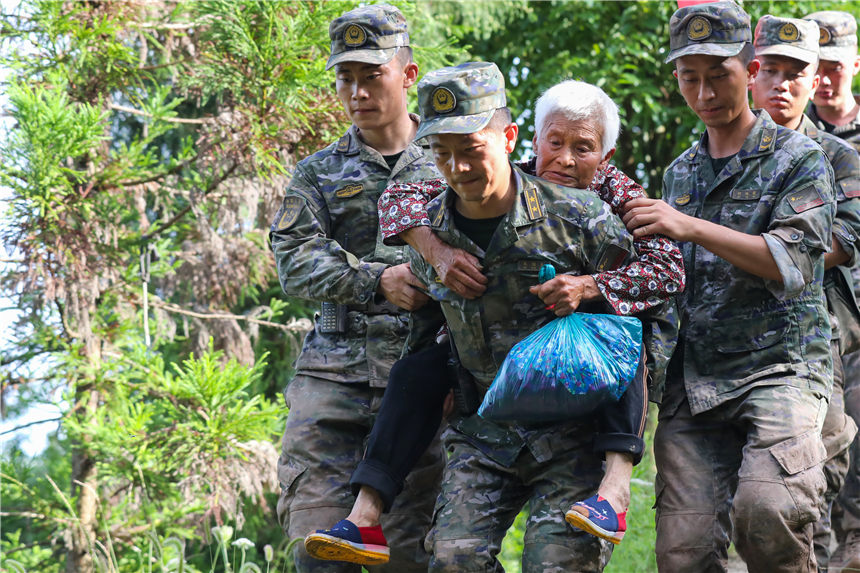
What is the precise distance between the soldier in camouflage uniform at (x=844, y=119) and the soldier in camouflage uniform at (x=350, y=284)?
7.96 feet

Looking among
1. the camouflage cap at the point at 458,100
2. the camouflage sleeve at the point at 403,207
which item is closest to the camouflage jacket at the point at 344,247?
the camouflage sleeve at the point at 403,207

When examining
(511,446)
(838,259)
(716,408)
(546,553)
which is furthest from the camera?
(838,259)

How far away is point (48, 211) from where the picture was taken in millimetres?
8484

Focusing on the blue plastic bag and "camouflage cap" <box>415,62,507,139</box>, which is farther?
"camouflage cap" <box>415,62,507,139</box>

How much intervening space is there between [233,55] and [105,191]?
1.52 meters

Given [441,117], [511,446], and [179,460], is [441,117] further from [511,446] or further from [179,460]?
[179,460]

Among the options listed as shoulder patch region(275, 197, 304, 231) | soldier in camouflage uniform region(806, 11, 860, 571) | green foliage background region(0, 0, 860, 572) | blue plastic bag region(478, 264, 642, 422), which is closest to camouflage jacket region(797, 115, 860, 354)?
soldier in camouflage uniform region(806, 11, 860, 571)

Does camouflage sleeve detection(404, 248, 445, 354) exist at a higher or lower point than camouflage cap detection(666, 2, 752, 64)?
lower

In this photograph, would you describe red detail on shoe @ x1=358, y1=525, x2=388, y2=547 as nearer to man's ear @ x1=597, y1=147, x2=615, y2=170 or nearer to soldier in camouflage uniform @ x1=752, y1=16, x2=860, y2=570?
man's ear @ x1=597, y1=147, x2=615, y2=170

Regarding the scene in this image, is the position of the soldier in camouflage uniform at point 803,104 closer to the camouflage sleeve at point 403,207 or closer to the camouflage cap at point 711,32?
the camouflage cap at point 711,32

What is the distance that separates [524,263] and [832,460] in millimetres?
1820

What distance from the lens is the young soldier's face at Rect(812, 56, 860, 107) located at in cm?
630

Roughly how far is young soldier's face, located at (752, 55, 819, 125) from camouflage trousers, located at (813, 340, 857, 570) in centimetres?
132

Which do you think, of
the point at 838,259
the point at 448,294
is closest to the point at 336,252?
the point at 448,294
